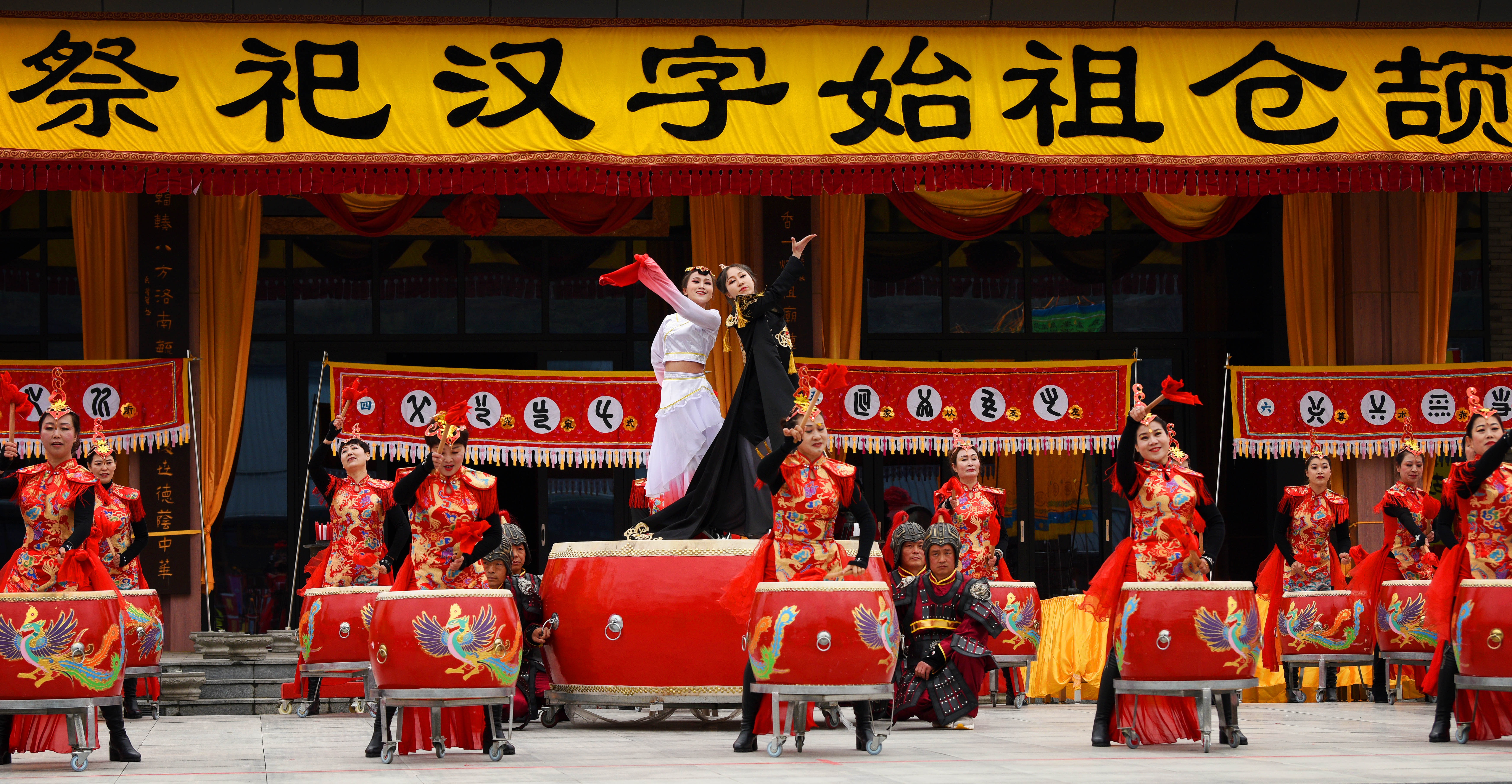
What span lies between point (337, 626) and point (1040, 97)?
5786mm

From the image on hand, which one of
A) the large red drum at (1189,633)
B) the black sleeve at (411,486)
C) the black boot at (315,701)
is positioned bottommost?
the black boot at (315,701)

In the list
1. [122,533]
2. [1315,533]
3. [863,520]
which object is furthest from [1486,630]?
[122,533]

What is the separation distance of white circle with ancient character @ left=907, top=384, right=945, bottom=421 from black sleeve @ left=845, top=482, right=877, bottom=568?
6086mm

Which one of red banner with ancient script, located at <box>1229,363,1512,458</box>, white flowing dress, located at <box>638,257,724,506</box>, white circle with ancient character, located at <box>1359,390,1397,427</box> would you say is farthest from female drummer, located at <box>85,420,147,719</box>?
white circle with ancient character, located at <box>1359,390,1397,427</box>

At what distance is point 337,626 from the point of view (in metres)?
9.54

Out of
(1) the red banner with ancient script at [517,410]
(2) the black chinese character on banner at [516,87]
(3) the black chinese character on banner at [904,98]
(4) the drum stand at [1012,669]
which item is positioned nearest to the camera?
(4) the drum stand at [1012,669]

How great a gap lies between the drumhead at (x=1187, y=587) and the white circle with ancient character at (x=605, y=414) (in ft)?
21.5

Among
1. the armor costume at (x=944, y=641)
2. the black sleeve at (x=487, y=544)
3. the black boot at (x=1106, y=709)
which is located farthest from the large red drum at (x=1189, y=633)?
the black sleeve at (x=487, y=544)

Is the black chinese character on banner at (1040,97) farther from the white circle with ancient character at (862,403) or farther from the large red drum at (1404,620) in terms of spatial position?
the large red drum at (1404,620)

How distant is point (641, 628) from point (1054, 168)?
512cm

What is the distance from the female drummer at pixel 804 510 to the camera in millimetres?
6988

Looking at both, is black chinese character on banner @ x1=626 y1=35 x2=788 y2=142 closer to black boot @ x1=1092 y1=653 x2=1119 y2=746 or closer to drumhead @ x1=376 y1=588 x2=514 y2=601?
drumhead @ x1=376 y1=588 x2=514 y2=601

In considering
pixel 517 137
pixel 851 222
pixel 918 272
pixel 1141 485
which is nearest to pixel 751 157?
pixel 517 137

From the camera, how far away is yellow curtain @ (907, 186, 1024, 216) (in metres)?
13.4
